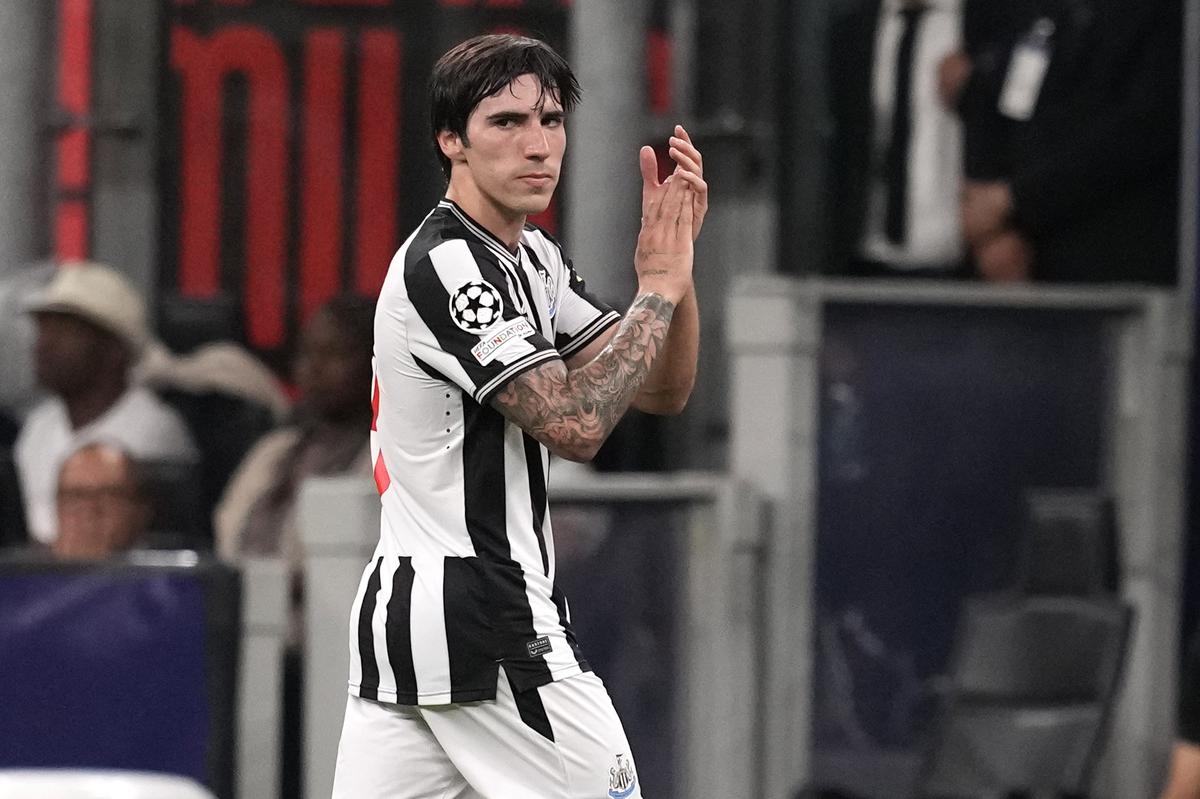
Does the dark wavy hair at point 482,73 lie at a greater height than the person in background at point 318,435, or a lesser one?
greater

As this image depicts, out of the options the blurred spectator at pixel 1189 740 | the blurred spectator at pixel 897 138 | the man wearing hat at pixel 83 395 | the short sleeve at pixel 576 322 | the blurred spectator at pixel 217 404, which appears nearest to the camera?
the short sleeve at pixel 576 322

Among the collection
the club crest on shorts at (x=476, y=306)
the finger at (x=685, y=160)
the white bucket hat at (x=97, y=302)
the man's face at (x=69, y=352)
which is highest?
the finger at (x=685, y=160)

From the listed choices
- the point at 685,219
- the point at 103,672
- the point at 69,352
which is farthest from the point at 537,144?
the point at 69,352

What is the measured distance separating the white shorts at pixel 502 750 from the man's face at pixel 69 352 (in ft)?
10.2

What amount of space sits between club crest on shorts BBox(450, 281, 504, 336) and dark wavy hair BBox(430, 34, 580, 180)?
0.23m

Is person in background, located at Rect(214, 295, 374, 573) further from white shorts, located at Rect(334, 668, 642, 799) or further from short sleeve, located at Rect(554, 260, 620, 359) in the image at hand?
white shorts, located at Rect(334, 668, 642, 799)

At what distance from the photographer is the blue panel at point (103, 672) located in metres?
4.90

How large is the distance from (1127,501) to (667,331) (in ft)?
10.7

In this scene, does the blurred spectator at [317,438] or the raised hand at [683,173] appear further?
the blurred spectator at [317,438]

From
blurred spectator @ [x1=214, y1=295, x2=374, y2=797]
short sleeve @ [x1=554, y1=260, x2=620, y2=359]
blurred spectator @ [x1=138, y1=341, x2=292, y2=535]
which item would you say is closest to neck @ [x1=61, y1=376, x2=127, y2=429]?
blurred spectator @ [x1=138, y1=341, x2=292, y2=535]

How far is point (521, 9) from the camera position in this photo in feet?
24.5

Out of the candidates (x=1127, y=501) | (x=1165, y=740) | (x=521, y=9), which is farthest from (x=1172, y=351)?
(x=521, y=9)

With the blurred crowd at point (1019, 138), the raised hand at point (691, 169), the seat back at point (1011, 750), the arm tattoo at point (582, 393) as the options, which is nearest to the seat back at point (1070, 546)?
the seat back at point (1011, 750)

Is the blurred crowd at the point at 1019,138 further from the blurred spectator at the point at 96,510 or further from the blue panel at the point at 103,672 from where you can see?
the blue panel at the point at 103,672
